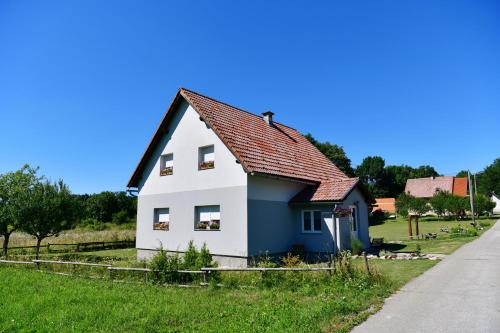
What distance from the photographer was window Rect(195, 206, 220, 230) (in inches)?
701

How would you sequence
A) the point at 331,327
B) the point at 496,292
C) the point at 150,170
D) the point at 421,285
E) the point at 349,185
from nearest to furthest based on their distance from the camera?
1. the point at 331,327
2. the point at 496,292
3. the point at 421,285
4. the point at 349,185
5. the point at 150,170

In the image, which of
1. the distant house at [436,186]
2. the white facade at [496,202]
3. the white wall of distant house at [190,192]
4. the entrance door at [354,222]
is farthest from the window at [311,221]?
the white facade at [496,202]

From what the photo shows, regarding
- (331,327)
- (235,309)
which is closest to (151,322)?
(235,309)

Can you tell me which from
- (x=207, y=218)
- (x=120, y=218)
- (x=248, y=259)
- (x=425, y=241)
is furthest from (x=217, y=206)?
(x=120, y=218)

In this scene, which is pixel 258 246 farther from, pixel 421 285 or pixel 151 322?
pixel 151 322

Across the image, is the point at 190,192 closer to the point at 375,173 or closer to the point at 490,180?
the point at 375,173

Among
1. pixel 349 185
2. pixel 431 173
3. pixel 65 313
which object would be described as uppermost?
pixel 431 173

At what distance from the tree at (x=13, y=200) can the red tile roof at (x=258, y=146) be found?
8.33 metres

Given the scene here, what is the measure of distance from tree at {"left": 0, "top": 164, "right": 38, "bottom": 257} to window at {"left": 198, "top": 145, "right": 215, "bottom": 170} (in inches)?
533

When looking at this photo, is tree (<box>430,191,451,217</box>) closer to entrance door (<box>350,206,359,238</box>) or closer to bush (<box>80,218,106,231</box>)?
entrance door (<box>350,206,359,238</box>)

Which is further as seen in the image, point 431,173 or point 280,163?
point 431,173

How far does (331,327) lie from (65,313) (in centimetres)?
633

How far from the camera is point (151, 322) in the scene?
7730 millimetres

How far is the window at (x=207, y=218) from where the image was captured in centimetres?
1781
